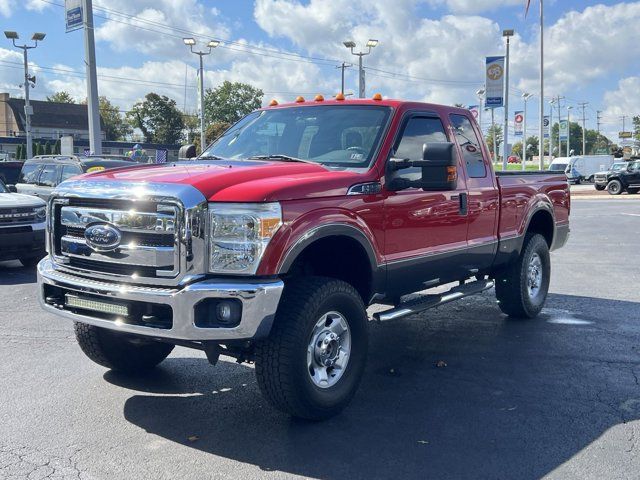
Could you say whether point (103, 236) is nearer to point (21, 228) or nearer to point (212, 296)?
point (212, 296)

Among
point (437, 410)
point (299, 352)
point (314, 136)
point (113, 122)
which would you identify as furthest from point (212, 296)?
point (113, 122)

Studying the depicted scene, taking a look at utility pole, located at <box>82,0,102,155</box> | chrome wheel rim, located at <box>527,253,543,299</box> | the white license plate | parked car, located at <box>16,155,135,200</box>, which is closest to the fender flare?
the white license plate

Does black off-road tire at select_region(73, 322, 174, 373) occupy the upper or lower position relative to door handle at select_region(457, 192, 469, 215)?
lower

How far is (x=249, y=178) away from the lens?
4285 millimetres

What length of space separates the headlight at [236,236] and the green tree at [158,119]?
296ft

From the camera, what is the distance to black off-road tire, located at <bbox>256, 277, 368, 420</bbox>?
13.4 feet

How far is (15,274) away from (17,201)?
1.14 m

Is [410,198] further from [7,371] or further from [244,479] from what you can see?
[7,371]

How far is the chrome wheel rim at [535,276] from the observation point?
7.51 meters

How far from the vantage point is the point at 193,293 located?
12.7ft

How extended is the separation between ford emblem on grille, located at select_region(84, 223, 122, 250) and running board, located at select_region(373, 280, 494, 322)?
190cm

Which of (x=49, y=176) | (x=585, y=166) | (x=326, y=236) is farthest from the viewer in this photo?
(x=585, y=166)

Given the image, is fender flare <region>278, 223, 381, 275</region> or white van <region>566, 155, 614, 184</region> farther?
white van <region>566, 155, 614, 184</region>

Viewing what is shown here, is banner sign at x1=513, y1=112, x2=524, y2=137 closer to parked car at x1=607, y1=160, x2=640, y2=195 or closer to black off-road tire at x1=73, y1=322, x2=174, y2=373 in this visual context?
parked car at x1=607, y1=160, x2=640, y2=195
